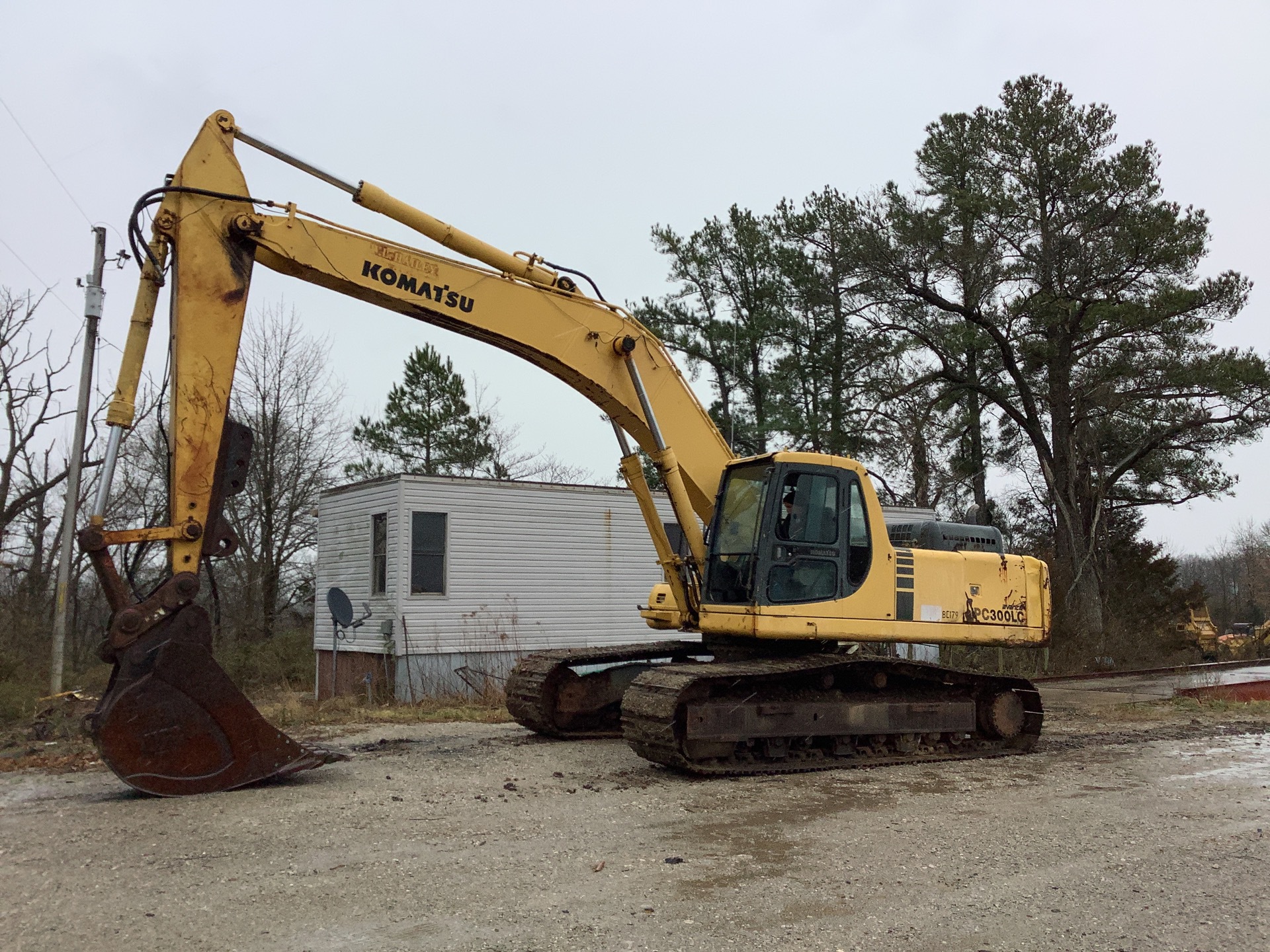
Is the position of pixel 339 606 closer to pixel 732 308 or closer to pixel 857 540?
pixel 857 540

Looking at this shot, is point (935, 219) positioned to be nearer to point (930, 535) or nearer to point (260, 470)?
point (930, 535)

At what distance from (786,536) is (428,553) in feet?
30.5

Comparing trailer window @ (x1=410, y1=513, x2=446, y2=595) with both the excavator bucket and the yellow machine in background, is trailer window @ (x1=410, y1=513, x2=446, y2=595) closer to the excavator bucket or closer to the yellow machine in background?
the excavator bucket

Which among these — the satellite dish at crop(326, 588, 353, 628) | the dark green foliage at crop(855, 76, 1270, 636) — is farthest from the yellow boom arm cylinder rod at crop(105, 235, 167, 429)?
the dark green foliage at crop(855, 76, 1270, 636)

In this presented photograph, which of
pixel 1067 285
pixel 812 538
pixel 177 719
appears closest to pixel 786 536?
pixel 812 538

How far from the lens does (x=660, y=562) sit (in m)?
9.84

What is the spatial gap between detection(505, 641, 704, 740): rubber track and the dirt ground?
145 centimetres

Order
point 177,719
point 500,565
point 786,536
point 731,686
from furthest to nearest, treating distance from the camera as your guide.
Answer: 1. point 500,565
2. point 786,536
3. point 731,686
4. point 177,719

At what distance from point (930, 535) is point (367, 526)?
33.4 ft

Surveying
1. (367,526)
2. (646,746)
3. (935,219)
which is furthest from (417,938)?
(935,219)

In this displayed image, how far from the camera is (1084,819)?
6754 mm

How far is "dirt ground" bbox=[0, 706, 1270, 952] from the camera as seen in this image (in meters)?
4.50

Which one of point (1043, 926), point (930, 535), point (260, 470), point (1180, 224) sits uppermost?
point (1180, 224)

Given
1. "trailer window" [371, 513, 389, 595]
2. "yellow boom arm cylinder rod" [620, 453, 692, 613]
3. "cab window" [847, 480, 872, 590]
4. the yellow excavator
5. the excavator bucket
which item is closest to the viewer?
the excavator bucket
